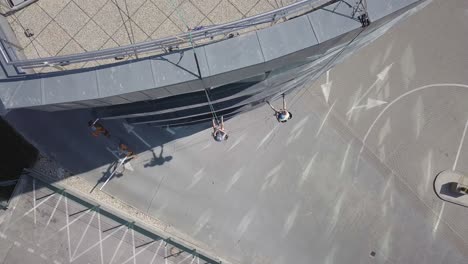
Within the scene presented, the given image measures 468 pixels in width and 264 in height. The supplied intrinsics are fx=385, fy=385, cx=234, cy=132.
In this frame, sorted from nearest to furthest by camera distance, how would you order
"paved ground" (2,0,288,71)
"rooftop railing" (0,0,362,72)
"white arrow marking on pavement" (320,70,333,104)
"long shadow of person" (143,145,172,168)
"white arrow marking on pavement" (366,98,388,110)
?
"rooftop railing" (0,0,362,72) → "paved ground" (2,0,288,71) → "white arrow marking on pavement" (320,70,333,104) → "white arrow marking on pavement" (366,98,388,110) → "long shadow of person" (143,145,172,168)

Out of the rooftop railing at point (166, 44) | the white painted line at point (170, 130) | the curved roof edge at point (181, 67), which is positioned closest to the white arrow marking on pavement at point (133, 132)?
the white painted line at point (170, 130)

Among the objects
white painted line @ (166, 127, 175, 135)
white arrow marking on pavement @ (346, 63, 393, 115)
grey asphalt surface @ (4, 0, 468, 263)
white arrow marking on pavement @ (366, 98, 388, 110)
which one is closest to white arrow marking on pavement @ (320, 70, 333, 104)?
grey asphalt surface @ (4, 0, 468, 263)

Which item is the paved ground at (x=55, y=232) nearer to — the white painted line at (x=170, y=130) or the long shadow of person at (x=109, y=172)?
the long shadow of person at (x=109, y=172)

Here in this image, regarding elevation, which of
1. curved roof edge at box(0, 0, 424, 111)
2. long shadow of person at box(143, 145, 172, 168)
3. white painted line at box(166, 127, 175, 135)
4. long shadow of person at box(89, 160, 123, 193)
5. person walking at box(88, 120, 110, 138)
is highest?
white painted line at box(166, 127, 175, 135)

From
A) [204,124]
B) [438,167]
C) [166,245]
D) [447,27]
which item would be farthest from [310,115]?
[166,245]

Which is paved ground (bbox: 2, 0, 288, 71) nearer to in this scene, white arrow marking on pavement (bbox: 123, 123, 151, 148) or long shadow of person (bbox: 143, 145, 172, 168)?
white arrow marking on pavement (bbox: 123, 123, 151, 148)

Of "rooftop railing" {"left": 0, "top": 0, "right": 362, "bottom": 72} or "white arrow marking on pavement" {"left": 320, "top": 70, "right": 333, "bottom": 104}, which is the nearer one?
"rooftop railing" {"left": 0, "top": 0, "right": 362, "bottom": 72}

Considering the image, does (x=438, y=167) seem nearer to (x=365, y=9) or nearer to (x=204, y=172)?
(x=204, y=172)
